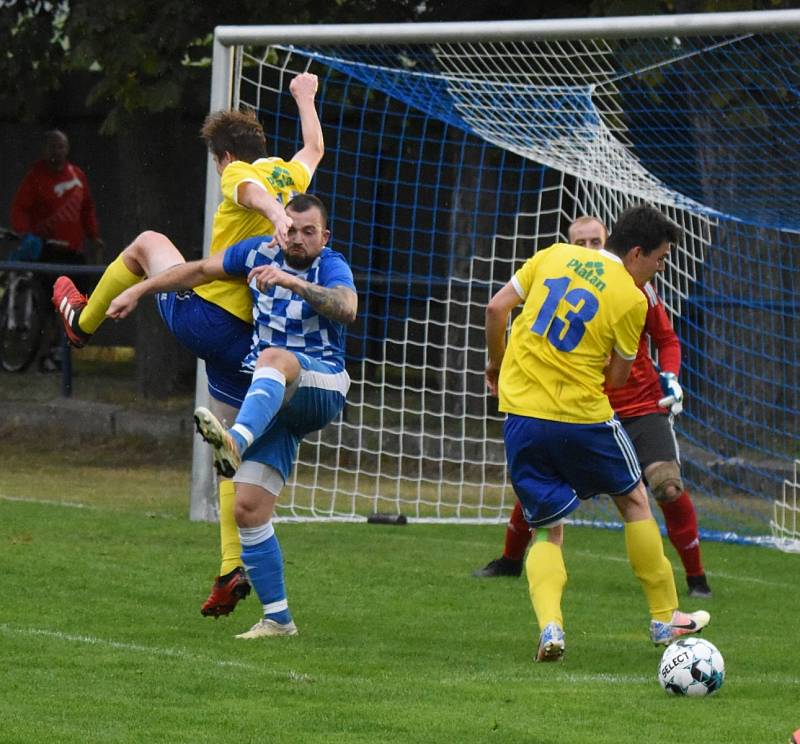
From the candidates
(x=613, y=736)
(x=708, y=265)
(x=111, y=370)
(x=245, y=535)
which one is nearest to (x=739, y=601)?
(x=245, y=535)

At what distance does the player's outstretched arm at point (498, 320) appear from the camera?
6.75 meters

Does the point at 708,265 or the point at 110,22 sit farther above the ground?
the point at 110,22

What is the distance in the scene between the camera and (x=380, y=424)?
1345 cm

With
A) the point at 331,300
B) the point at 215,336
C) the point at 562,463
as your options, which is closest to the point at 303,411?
the point at 331,300

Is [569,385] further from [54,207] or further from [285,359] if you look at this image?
[54,207]

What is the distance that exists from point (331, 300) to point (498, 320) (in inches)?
26.9

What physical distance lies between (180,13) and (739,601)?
750 cm

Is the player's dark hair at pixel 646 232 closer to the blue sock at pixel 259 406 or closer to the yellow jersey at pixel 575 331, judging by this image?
the yellow jersey at pixel 575 331

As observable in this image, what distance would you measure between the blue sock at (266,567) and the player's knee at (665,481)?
1828 millimetres

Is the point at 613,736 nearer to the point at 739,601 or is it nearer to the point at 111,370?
the point at 739,601

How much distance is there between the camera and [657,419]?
8438 mm

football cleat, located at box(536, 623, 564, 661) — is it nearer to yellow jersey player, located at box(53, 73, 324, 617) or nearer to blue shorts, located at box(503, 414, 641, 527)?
blue shorts, located at box(503, 414, 641, 527)

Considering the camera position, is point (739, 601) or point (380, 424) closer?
point (739, 601)

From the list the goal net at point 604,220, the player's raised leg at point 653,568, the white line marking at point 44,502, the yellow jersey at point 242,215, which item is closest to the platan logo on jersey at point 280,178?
the yellow jersey at point 242,215
